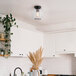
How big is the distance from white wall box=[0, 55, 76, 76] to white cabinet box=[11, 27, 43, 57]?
1.27 feet

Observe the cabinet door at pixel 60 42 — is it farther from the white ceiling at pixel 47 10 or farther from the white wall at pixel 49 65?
the white wall at pixel 49 65

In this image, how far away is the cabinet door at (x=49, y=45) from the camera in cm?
500

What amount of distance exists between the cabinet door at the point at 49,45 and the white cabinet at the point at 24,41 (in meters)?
0.18

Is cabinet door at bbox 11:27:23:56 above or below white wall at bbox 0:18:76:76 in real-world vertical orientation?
above

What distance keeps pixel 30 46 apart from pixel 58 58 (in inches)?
46.1

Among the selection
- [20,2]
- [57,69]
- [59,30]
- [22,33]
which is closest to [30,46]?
[22,33]

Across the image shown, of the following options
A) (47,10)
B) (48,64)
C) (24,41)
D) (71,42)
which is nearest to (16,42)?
(24,41)

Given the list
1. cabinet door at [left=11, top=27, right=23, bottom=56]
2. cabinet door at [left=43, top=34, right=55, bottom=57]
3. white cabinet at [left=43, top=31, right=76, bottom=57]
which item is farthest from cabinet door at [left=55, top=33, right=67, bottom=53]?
cabinet door at [left=11, top=27, right=23, bottom=56]

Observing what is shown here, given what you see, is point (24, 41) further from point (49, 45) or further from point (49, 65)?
point (49, 65)

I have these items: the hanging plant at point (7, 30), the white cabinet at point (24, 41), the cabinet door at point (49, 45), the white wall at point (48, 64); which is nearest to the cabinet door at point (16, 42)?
the white cabinet at point (24, 41)

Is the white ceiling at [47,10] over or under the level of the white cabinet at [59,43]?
over

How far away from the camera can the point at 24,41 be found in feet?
14.3

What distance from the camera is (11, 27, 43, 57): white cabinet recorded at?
3953 mm

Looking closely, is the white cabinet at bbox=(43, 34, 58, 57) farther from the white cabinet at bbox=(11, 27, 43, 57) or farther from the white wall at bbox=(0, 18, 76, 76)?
the white wall at bbox=(0, 18, 76, 76)
